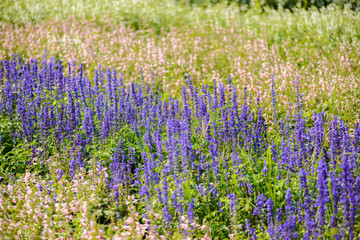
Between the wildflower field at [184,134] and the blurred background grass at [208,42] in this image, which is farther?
the blurred background grass at [208,42]

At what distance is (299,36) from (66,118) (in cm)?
636

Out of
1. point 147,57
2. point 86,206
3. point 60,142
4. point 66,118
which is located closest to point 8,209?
point 86,206

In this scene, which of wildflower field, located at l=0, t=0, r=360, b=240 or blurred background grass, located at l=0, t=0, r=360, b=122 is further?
blurred background grass, located at l=0, t=0, r=360, b=122

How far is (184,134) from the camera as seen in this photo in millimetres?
3906

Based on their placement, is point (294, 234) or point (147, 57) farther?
point (147, 57)

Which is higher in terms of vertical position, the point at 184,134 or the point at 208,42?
the point at 208,42

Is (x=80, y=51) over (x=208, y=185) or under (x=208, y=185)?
over

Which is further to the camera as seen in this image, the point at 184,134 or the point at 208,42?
the point at 208,42

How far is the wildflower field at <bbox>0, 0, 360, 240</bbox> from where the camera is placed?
3391mm

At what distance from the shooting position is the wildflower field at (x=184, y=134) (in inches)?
133

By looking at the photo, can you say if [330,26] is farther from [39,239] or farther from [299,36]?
[39,239]

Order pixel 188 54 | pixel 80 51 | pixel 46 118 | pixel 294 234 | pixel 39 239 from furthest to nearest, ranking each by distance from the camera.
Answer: pixel 80 51
pixel 188 54
pixel 46 118
pixel 39 239
pixel 294 234

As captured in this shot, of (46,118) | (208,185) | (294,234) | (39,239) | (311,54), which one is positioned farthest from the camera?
(311,54)

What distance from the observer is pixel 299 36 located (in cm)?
931
